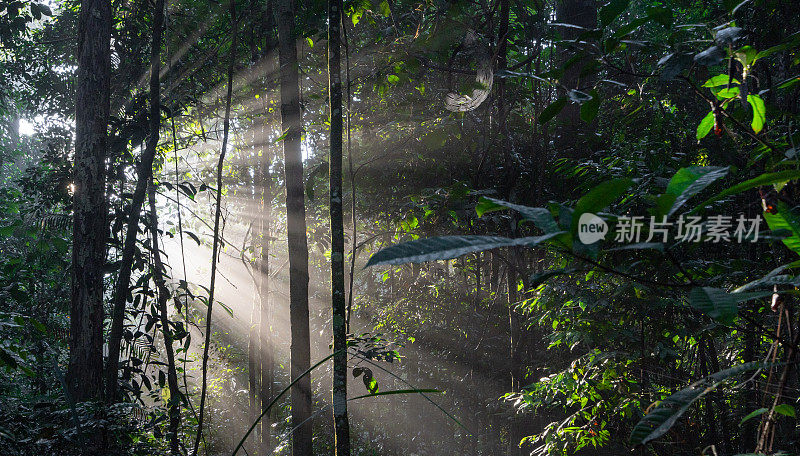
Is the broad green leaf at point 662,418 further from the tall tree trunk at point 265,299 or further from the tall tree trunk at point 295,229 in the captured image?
the tall tree trunk at point 265,299

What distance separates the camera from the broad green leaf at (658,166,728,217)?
65 cm

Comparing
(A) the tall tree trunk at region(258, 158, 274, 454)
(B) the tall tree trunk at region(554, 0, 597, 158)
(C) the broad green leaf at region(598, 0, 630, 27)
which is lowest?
(A) the tall tree trunk at region(258, 158, 274, 454)

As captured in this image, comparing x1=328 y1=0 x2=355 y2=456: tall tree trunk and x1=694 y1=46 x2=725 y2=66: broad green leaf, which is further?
x1=328 y1=0 x2=355 y2=456: tall tree trunk

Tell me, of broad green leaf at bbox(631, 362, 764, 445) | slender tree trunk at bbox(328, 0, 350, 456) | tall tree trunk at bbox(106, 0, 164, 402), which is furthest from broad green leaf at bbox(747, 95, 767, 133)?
tall tree trunk at bbox(106, 0, 164, 402)

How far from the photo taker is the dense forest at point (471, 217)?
3.43ft

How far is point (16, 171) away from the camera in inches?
A: 742

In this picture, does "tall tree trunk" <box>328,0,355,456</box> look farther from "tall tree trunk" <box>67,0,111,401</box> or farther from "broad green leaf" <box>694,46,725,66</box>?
"tall tree trunk" <box>67,0,111,401</box>

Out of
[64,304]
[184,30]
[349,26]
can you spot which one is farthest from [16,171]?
[349,26]

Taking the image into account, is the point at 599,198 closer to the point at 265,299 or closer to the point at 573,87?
the point at 573,87

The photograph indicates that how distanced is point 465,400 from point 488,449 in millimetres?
638

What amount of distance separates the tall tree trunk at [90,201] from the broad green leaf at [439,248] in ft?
10.6

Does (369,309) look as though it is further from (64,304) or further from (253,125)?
(64,304)

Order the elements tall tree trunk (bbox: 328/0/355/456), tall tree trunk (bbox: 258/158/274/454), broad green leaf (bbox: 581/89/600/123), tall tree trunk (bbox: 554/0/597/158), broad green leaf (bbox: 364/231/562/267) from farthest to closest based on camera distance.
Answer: tall tree trunk (bbox: 258/158/274/454)
tall tree trunk (bbox: 554/0/597/158)
tall tree trunk (bbox: 328/0/355/456)
broad green leaf (bbox: 581/89/600/123)
broad green leaf (bbox: 364/231/562/267)
